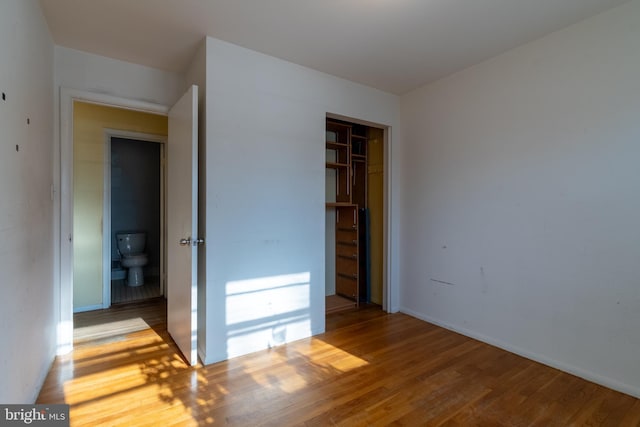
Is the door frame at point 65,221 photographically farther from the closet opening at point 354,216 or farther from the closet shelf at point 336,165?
the closet opening at point 354,216

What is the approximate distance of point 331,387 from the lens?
196 cm

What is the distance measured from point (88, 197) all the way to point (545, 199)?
4.59 m

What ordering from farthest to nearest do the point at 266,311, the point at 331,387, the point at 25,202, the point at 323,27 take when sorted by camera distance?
the point at 266,311 < the point at 323,27 < the point at 331,387 < the point at 25,202

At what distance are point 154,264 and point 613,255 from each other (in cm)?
565

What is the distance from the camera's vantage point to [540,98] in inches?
91.2

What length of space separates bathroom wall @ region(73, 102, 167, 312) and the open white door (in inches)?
59.2

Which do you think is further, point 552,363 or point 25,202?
point 552,363

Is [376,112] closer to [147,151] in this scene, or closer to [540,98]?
[540,98]

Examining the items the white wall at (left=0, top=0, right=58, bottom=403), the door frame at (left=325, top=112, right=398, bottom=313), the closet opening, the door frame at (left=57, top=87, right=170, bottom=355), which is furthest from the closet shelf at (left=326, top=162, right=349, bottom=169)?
the white wall at (left=0, top=0, right=58, bottom=403)

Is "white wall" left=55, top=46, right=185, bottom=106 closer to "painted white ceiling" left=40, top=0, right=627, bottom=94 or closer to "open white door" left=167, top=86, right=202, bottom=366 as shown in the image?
"painted white ceiling" left=40, top=0, right=627, bottom=94

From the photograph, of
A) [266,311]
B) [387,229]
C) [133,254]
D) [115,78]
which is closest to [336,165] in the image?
[387,229]

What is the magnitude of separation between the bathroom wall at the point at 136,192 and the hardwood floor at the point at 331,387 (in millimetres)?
2613

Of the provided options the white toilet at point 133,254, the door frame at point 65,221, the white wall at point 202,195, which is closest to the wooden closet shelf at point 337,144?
the white wall at point 202,195

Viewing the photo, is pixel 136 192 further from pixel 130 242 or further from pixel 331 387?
pixel 331 387
